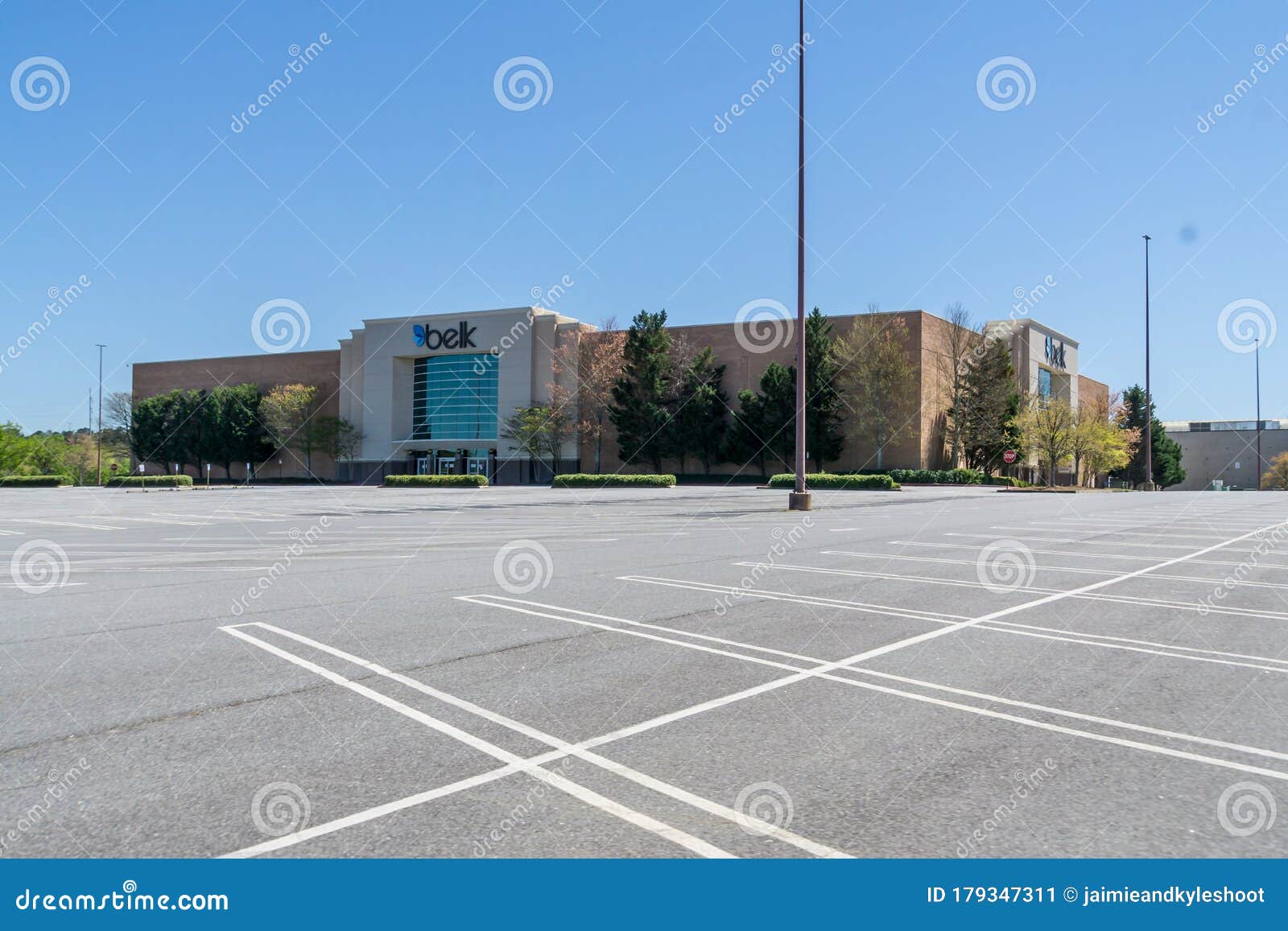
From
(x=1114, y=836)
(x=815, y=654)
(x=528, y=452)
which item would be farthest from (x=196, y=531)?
(x=528, y=452)

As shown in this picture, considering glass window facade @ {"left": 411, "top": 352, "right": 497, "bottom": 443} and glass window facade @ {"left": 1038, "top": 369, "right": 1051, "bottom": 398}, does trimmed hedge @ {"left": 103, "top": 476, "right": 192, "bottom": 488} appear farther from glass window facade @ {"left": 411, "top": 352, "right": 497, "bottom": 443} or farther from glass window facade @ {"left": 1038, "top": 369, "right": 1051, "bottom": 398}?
glass window facade @ {"left": 1038, "top": 369, "right": 1051, "bottom": 398}

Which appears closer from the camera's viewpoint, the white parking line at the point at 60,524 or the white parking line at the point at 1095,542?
the white parking line at the point at 1095,542

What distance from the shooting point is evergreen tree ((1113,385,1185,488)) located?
3558 inches

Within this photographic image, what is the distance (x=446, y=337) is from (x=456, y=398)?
16.4 ft

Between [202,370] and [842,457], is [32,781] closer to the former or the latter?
[842,457]

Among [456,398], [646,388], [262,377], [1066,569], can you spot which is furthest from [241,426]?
[1066,569]

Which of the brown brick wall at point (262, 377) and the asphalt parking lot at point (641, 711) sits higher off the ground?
the brown brick wall at point (262, 377)

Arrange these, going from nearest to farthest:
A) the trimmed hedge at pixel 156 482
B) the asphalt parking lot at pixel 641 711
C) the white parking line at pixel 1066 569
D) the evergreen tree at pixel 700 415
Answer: the asphalt parking lot at pixel 641 711, the white parking line at pixel 1066 569, the trimmed hedge at pixel 156 482, the evergreen tree at pixel 700 415

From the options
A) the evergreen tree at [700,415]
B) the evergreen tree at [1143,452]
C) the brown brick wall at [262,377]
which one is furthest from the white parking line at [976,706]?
the evergreen tree at [1143,452]

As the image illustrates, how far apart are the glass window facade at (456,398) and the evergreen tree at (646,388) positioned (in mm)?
11653

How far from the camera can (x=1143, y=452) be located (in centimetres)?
9012

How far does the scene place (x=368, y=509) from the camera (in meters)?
30.1

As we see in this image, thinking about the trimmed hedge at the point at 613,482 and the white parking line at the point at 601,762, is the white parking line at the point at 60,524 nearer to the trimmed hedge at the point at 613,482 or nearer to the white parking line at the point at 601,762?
the white parking line at the point at 601,762

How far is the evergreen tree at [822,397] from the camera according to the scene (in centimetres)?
6081
